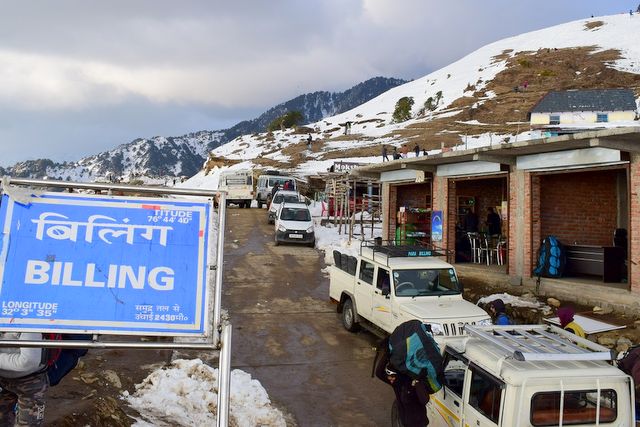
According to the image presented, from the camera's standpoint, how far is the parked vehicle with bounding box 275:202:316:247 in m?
21.5

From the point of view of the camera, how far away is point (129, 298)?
12.2 feet

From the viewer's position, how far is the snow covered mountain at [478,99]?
5266 cm

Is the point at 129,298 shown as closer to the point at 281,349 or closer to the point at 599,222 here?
the point at 281,349

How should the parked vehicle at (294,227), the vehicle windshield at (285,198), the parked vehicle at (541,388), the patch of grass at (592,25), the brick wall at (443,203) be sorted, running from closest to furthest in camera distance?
1. the parked vehicle at (541,388)
2. the brick wall at (443,203)
3. the parked vehicle at (294,227)
4. the vehicle windshield at (285,198)
5. the patch of grass at (592,25)

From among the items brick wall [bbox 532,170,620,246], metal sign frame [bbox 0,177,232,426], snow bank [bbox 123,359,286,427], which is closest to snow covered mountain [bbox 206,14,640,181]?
brick wall [bbox 532,170,620,246]

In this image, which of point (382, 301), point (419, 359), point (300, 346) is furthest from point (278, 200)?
point (419, 359)

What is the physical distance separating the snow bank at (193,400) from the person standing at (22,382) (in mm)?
1865

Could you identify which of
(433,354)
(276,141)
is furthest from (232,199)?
(276,141)

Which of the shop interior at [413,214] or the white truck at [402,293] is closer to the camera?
the white truck at [402,293]

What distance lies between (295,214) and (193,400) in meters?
16.0

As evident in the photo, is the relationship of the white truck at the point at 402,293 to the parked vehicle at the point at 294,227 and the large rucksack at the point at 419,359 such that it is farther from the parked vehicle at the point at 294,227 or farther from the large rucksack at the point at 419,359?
the parked vehicle at the point at 294,227

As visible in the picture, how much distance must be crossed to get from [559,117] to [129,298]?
5297 centimetres

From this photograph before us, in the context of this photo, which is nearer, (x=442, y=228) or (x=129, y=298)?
(x=129, y=298)

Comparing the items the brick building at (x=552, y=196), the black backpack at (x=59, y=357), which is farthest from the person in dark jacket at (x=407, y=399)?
the brick building at (x=552, y=196)
